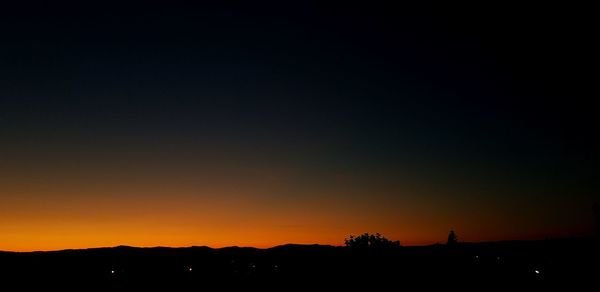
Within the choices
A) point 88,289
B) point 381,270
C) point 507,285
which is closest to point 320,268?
point 381,270

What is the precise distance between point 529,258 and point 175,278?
49294 mm

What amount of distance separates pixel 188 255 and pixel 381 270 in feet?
138

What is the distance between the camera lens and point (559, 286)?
52.7 m

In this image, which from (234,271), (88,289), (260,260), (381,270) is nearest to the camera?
(88,289)

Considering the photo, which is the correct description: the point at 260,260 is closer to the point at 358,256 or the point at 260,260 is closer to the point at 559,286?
the point at 358,256

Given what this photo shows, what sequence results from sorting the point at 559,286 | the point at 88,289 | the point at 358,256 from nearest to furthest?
the point at 559,286, the point at 88,289, the point at 358,256

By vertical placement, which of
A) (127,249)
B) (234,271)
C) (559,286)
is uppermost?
(127,249)

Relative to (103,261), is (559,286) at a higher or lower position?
lower

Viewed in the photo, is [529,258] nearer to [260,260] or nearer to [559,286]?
[559,286]

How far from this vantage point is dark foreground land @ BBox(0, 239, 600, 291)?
5816 cm

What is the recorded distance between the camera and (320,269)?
6994 cm

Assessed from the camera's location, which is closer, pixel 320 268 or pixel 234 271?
pixel 320 268

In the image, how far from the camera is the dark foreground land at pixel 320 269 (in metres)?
58.2

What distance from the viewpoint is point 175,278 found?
69.4m
